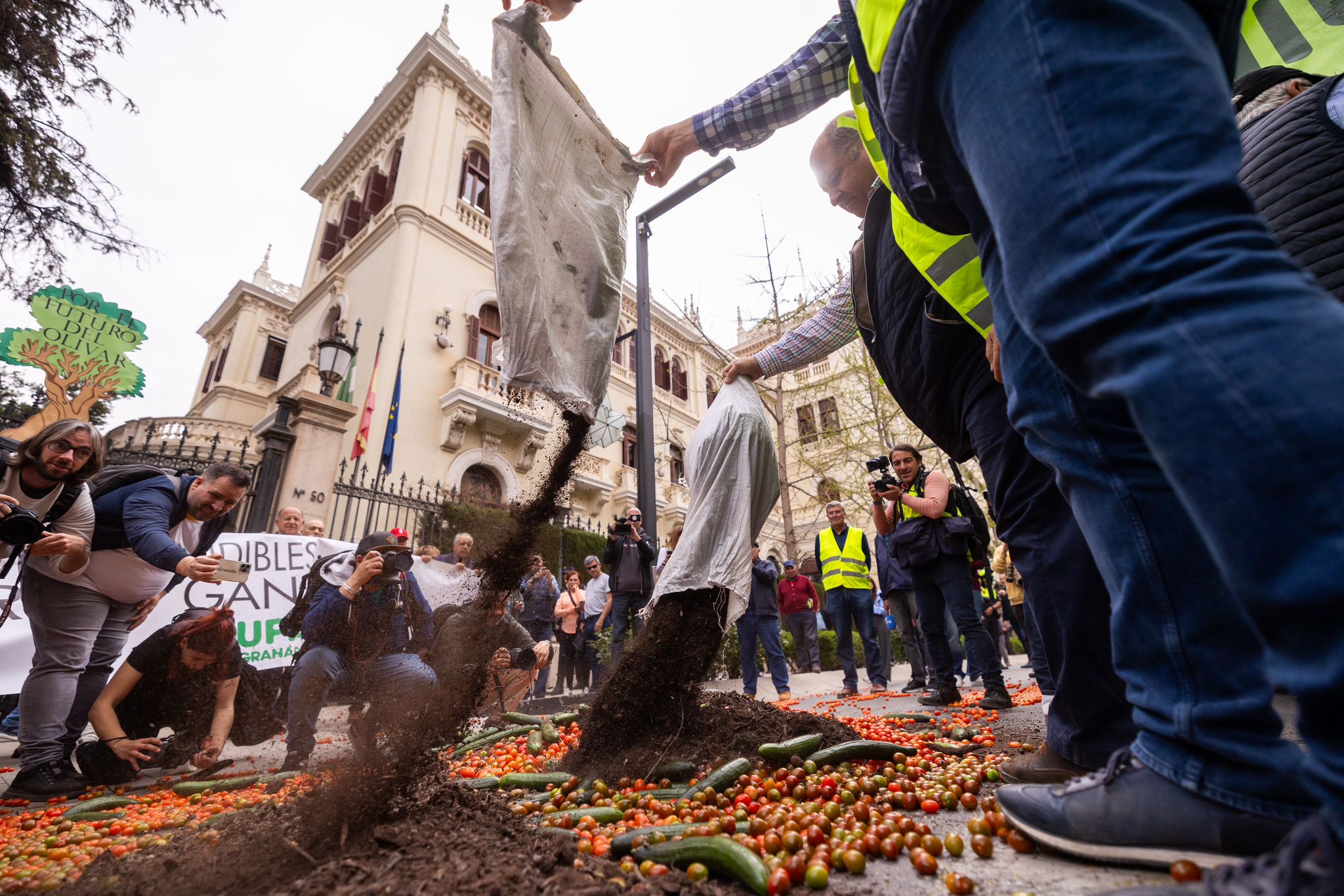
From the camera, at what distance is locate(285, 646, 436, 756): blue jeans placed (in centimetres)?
380

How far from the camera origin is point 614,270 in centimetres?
269

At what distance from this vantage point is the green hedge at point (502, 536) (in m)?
2.33

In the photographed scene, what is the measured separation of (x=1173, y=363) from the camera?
77 centimetres

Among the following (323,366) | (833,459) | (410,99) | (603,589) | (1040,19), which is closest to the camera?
(1040,19)

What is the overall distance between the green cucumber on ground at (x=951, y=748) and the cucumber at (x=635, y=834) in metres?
1.43

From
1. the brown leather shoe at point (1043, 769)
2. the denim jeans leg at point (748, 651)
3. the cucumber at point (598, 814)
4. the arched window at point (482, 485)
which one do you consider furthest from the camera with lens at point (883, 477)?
the arched window at point (482, 485)

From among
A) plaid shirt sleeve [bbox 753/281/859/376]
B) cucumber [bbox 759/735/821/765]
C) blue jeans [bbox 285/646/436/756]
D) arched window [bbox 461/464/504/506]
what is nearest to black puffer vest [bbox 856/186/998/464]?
plaid shirt sleeve [bbox 753/281/859/376]

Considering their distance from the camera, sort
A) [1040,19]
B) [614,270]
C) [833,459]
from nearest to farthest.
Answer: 1. [1040,19]
2. [614,270]
3. [833,459]

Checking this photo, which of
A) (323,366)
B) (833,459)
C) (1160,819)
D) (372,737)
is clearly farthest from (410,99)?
(1160,819)

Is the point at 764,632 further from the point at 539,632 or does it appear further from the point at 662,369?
the point at 662,369

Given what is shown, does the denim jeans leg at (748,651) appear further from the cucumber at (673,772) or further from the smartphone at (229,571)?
the smartphone at (229,571)

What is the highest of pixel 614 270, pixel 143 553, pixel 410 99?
pixel 410 99

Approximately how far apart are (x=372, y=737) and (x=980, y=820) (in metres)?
1.79

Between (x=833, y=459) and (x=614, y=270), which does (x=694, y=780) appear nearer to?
(x=614, y=270)
